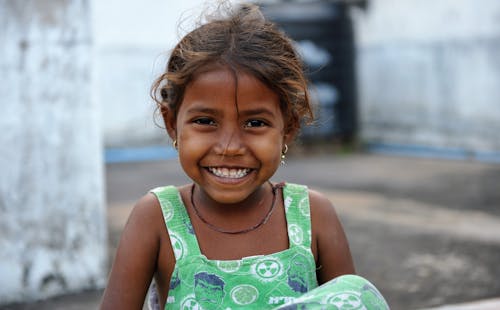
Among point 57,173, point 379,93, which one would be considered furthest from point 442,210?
point 379,93

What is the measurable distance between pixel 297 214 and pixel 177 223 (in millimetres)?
303

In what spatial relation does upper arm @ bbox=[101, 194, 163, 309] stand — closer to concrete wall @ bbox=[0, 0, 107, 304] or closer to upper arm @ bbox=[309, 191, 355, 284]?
upper arm @ bbox=[309, 191, 355, 284]

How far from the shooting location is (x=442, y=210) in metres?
5.38

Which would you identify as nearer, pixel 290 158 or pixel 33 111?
pixel 33 111

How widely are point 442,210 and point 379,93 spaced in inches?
203

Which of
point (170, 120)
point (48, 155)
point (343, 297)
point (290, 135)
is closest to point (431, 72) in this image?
point (48, 155)

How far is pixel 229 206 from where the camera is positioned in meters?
1.66

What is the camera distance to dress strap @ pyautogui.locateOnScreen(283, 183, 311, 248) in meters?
1.63

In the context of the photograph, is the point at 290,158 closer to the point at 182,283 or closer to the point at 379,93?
the point at 379,93

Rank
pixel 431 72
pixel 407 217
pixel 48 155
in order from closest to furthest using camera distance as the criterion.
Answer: pixel 48 155, pixel 407 217, pixel 431 72

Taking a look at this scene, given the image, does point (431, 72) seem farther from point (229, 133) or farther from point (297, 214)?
point (229, 133)

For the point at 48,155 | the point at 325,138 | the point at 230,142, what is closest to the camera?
the point at 230,142

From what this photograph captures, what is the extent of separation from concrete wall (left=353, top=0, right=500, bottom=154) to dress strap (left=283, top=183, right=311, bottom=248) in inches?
281

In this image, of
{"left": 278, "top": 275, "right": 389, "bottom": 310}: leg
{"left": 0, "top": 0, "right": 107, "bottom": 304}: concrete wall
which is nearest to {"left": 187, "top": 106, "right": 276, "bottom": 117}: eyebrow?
{"left": 278, "top": 275, "right": 389, "bottom": 310}: leg
